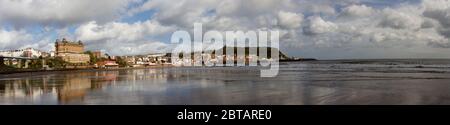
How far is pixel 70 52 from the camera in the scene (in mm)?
170875

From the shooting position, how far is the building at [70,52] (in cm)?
16316

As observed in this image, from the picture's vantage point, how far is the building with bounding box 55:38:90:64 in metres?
163

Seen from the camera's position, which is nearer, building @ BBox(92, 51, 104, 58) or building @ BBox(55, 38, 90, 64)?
building @ BBox(55, 38, 90, 64)

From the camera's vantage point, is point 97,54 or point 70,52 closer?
point 70,52
